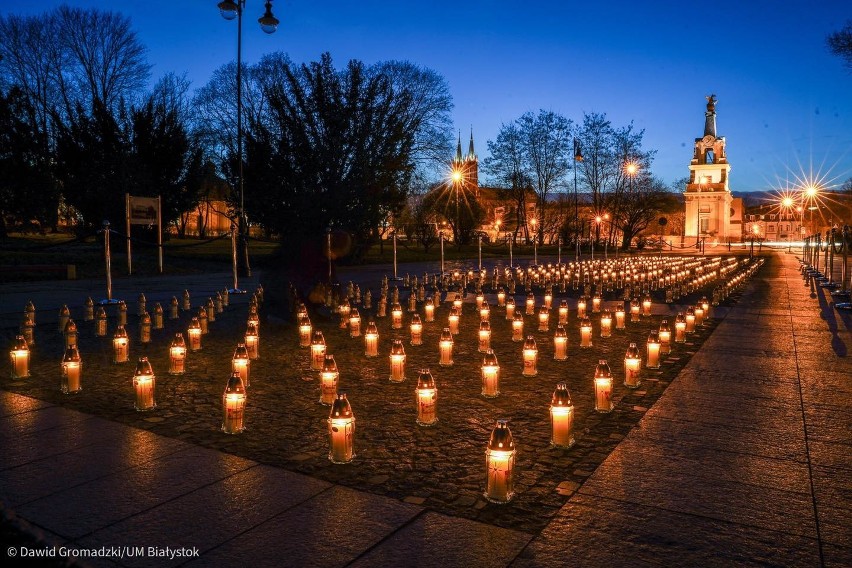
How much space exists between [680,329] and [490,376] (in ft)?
16.7

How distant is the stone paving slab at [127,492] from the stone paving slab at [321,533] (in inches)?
33.0

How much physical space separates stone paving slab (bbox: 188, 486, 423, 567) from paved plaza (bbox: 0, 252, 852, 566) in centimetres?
1

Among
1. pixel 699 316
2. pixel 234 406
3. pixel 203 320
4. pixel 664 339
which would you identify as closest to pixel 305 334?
pixel 203 320

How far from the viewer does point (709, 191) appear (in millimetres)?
87062

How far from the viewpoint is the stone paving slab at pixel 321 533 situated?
3.36m

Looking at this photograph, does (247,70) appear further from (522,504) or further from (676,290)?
(522,504)


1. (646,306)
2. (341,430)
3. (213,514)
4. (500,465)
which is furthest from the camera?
(646,306)

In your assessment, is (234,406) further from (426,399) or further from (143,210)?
(143,210)

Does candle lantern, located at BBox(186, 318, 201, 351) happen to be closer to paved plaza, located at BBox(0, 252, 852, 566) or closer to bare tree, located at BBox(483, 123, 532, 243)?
paved plaza, located at BBox(0, 252, 852, 566)

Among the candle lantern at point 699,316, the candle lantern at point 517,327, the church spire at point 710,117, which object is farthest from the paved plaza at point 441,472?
the church spire at point 710,117

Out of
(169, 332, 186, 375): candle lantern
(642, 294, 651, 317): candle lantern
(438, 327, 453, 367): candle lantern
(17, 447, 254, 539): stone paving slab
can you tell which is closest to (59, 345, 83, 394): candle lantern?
(169, 332, 186, 375): candle lantern

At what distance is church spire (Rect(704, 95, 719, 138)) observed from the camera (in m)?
93.8

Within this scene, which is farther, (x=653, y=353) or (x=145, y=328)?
(x=145, y=328)

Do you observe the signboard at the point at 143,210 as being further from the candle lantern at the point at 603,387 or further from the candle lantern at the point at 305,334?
the candle lantern at the point at 603,387
